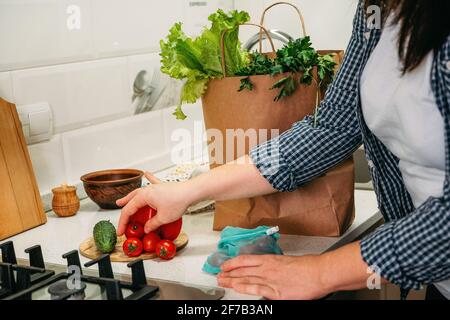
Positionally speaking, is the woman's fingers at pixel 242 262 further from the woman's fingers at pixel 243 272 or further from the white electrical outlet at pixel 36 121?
the white electrical outlet at pixel 36 121

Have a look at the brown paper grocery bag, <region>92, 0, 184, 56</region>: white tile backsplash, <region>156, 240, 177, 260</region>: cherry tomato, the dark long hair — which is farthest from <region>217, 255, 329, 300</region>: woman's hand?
<region>92, 0, 184, 56</region>: white tile backsplash

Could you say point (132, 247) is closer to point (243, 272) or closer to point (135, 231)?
point (135, 231)

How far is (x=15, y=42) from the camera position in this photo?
1.50 metres

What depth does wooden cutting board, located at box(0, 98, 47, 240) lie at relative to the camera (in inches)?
54.9

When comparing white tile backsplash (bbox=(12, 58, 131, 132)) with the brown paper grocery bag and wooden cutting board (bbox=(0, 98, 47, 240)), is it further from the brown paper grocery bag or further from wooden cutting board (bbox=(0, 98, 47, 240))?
the brown paper grocery bag

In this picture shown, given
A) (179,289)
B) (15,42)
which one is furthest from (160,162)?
(179,289)

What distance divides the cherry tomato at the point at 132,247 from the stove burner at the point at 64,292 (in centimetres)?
18

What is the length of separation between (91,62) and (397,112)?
0.90 m

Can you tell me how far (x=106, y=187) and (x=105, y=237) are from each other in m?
0.27

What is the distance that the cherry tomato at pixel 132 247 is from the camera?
4.14ft

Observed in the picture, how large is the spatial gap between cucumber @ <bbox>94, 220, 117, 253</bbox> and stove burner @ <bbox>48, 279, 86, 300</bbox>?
0.62 feet

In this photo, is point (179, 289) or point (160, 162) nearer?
point (179, 289)

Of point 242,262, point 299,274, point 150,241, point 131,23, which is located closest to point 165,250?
point 150,241

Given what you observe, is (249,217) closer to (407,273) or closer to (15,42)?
(407,273)
